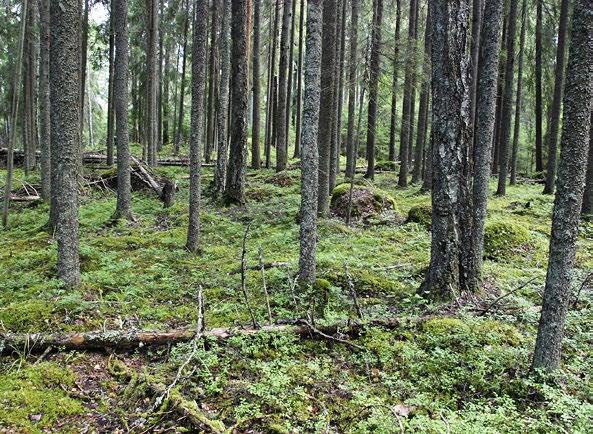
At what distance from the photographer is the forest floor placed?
A: 3615 mm

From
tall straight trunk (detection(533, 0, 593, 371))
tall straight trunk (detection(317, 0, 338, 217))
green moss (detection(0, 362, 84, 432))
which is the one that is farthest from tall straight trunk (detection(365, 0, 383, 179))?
green moss (detection(0, 362, 84, 432))

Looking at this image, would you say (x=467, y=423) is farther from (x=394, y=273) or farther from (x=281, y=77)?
(x=281, y=77)

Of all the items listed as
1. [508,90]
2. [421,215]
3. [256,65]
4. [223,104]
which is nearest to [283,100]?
[256,65]

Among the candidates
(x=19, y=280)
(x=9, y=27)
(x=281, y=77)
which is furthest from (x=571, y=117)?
(x=9, y=27)

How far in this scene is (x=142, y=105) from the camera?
2922cm

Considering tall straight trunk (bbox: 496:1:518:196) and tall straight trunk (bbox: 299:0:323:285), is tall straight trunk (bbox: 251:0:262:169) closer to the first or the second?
tall straight trunk (bbox: 496:1:518:196)

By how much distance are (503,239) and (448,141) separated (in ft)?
13.7

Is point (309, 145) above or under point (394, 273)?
above

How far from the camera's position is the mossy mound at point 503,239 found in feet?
28.1

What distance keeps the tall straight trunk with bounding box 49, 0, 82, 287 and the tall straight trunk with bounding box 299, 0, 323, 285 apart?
308 cm

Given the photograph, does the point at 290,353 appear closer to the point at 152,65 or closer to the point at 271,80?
the point at 152,65

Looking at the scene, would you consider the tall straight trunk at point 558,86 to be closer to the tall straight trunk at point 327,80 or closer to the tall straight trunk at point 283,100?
the tall straight trunk at point 327,80

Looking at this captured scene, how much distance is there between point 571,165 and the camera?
3.54 m

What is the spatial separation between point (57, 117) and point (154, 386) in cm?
381
